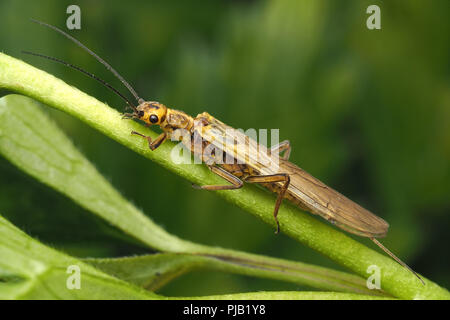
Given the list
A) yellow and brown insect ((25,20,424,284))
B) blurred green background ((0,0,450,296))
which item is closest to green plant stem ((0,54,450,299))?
yellow and brown insect ((25,20,424,284))

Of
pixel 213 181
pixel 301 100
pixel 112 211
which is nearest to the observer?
pixel 213 181

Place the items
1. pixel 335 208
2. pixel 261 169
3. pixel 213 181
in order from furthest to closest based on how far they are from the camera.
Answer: pixel 261 169, pixel 335 208, pixel 213 181

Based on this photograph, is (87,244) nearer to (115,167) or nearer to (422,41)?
(115,167)

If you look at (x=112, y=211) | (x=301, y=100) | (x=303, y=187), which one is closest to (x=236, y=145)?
(x=303, y=187)

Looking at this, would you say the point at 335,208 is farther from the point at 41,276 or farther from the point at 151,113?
the point at 41,276

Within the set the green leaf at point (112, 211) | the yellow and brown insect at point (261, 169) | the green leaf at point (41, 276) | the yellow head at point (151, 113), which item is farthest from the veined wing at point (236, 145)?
the green leaf at point (41, 276)
